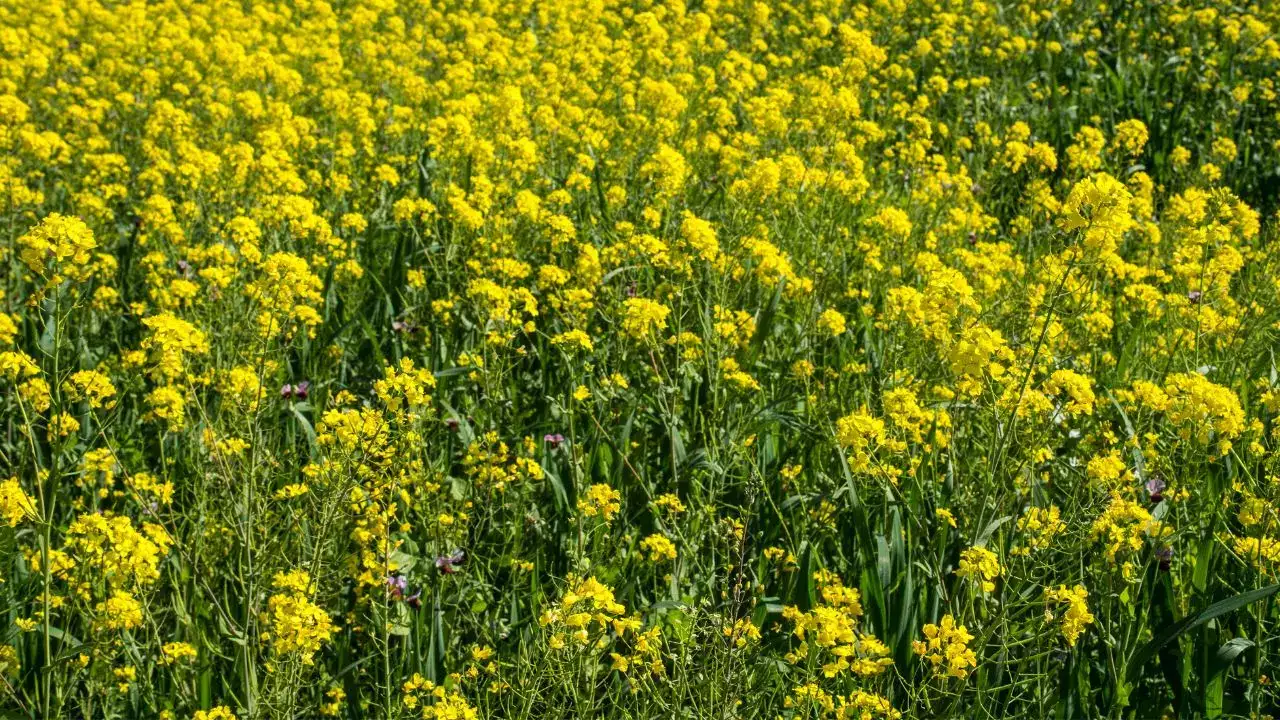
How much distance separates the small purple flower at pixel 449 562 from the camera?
316 cm

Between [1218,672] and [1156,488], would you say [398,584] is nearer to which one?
[1218,672]

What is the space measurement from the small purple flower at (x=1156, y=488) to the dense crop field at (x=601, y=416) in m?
0.01

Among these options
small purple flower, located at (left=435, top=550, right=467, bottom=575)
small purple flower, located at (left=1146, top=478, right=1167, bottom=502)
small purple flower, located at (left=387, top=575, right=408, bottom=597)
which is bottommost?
small purple flower, located at (left=387, top=575, right=408, bottom=597)

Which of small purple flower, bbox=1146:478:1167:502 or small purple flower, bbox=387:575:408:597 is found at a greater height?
small purple flower, bbox=1146:478:1167:502

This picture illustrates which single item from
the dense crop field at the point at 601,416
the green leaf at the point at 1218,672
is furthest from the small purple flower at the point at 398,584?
the green leaf at the point at 1218,672

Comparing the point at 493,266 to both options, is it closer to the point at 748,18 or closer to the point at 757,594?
the point at 757,594

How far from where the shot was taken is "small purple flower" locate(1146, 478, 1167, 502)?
349 cm

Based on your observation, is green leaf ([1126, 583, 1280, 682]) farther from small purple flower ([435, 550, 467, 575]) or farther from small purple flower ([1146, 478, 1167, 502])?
small purple flower ([435, 550, 467, 575])

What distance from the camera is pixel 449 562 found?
318 cm

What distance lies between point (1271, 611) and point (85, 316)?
3.63m

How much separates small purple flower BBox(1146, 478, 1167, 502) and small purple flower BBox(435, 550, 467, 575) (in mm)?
1787

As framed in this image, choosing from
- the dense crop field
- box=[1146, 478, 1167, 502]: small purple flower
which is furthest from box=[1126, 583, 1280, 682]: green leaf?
box=[1146, 478, 1167, 502]: small purple flower

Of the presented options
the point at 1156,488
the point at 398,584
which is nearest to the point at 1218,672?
the point at 1156,488

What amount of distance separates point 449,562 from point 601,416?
83cm
